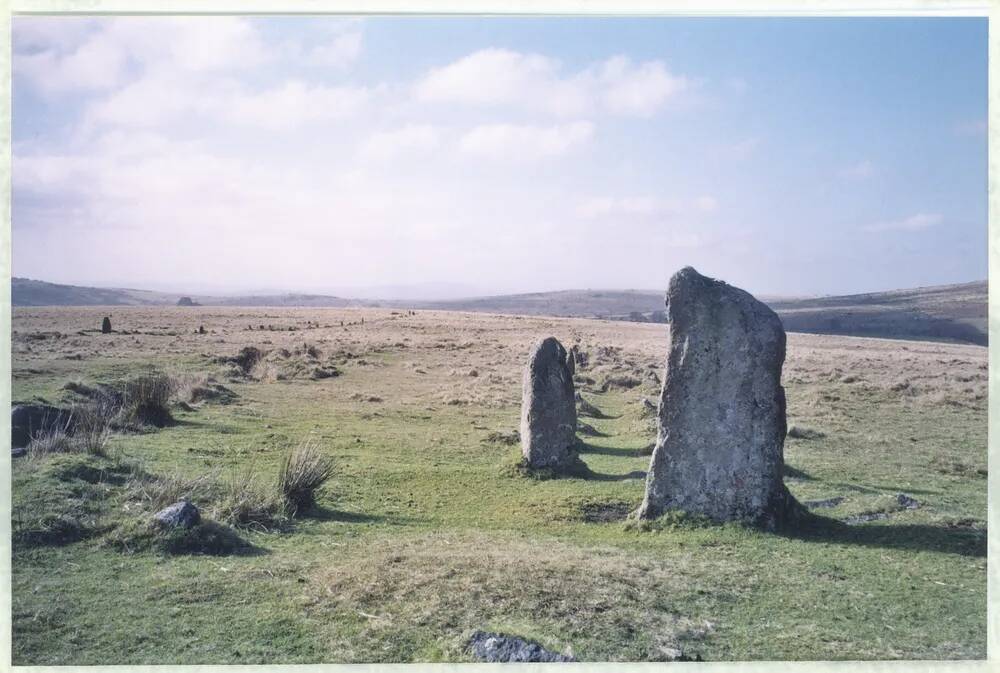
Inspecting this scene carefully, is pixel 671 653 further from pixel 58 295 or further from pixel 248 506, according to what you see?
pixel 58 295

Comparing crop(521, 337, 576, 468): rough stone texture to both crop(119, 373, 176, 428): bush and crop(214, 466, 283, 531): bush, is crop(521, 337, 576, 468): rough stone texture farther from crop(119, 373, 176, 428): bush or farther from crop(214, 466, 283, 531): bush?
crop(119, 373, 176, 428): bush

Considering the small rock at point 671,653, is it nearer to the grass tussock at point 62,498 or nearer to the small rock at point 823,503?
the small rock at point 823,503

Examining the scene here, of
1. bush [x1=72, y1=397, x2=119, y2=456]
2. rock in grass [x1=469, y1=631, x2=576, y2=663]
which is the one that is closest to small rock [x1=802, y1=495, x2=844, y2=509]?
rock in grass [x1=469, y1=631, x2=576, y2=663]

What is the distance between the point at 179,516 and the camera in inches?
385

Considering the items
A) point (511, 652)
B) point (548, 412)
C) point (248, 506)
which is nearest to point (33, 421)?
point (248, 506)

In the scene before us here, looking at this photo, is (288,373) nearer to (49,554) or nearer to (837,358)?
(49,554)

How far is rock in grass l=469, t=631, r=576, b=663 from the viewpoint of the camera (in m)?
6.83

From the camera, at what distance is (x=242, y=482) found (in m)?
11.5

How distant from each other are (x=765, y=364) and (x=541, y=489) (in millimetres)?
5298

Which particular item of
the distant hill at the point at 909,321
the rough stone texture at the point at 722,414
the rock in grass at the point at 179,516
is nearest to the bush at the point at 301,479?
the rock in grass at the point at 179,516

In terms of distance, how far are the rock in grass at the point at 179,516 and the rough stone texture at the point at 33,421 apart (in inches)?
200

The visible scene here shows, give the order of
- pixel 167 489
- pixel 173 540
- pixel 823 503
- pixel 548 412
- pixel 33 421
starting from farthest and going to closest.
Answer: pixel 548 412, pixel 33 421, pixel 823 503, pixel 167 489, pixel 173 540

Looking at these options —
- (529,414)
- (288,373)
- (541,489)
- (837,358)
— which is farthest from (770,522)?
(837,358)

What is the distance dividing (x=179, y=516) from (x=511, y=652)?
5281mm
